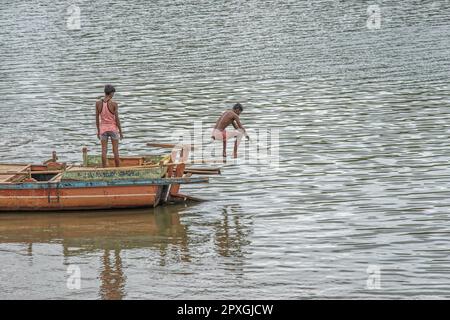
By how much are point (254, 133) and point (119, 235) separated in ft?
38.4

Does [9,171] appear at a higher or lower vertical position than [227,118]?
lower

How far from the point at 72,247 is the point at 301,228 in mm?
4927

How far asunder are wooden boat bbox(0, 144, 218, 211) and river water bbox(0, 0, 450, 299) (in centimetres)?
31

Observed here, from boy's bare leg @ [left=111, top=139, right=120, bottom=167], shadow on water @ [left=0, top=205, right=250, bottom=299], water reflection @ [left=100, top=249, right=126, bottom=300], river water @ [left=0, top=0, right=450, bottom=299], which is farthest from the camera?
boy's bare leg @ [left=111, top=139, right=120, bottom=167]

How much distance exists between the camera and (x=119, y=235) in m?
23.0

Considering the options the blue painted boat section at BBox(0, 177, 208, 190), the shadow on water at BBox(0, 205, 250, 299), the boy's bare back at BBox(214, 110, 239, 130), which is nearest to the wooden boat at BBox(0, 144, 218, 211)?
the blue painted boat section at BBox(0, 177, 208, 190)

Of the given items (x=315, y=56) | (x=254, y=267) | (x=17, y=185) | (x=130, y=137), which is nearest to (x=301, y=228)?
(x=254, y=267)

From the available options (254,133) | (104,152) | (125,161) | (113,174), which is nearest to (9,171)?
(104,152)

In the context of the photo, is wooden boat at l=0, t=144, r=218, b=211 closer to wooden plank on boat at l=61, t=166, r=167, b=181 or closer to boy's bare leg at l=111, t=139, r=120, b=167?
wooden plank on boat at l=61, t=166, r=167, b=181

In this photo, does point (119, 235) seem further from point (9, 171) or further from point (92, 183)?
point (9, 171)

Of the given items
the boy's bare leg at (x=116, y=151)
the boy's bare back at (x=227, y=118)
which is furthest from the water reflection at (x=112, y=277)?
the boy's bare back at (x=227, y=118)

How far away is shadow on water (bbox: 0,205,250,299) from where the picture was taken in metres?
21.3

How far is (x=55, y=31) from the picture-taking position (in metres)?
61.2

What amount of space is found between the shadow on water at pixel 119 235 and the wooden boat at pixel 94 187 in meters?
0.26
